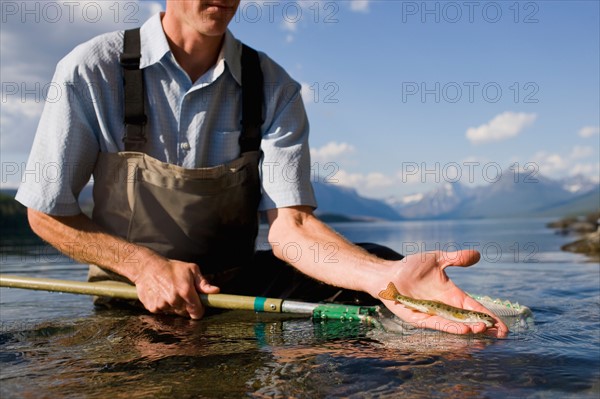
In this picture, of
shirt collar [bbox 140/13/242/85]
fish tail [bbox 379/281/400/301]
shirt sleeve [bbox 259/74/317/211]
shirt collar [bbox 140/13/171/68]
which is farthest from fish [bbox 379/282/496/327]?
shirt collar [bbox 140/13/171/68]

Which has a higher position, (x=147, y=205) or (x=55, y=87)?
(x=55, y=87)

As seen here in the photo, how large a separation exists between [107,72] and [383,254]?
2.35 meters

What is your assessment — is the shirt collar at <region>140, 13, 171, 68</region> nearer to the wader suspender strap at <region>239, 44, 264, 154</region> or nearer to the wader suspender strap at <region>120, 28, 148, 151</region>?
the wader suspender strap at <region>120, 28, 148, 151</region>

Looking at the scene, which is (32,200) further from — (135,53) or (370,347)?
(370,347)

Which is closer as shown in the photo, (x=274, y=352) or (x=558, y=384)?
(x=558, y=384)

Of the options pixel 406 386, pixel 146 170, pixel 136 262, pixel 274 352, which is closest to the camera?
pixel 406 386

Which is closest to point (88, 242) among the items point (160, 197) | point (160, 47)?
point (160, 197)

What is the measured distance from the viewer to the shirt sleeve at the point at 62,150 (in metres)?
3.91

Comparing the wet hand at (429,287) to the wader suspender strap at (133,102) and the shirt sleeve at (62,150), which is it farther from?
the shirt sleeve at (62,150)

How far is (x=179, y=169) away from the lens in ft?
13.6

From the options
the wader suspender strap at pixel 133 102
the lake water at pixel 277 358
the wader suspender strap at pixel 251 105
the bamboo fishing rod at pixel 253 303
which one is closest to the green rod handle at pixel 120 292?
the bamboo fishing rod at pixel 253 303

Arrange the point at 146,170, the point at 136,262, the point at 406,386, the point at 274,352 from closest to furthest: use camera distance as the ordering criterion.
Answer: the point at 406,386 → the point at 274,352 → the point at 136,262 → the point at 146,170

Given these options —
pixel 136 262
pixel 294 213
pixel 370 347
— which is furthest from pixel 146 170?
pixel 370 347

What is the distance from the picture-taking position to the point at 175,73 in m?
4.28
